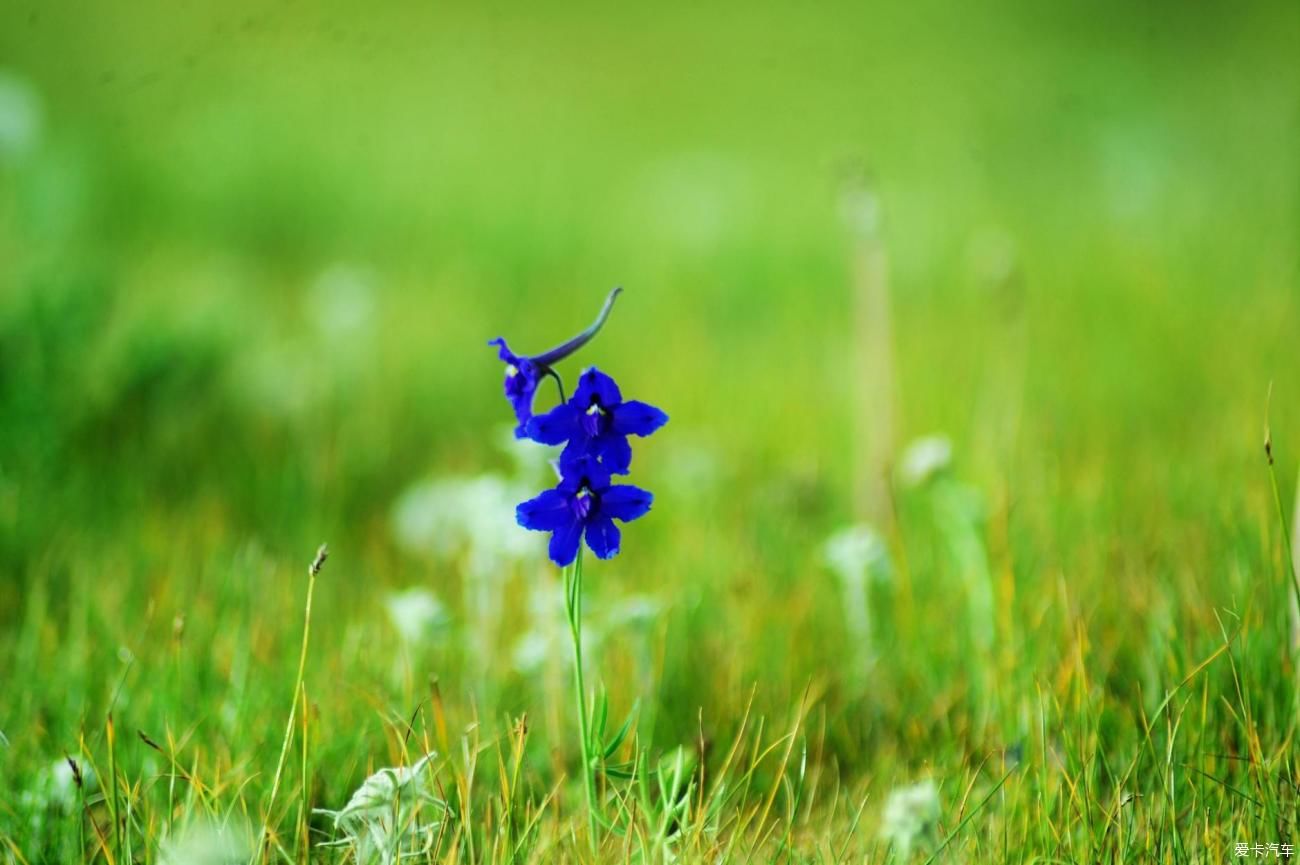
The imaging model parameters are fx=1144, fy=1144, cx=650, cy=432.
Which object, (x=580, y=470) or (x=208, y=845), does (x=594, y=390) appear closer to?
(x=580, y=470)

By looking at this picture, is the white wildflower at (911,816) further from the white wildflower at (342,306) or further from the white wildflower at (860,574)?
the white wildflower at (342,306)

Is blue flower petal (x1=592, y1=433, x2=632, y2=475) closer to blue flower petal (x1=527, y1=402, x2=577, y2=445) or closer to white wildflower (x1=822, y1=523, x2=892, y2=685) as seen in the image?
blue flower petal (x1=527, y1=402, x2=577, y2=445)

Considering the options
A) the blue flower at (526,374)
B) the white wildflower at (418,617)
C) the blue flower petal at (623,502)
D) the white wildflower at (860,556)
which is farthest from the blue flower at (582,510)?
the white wildflower at (860,556)

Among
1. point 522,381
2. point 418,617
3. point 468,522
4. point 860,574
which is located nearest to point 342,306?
point 468,522

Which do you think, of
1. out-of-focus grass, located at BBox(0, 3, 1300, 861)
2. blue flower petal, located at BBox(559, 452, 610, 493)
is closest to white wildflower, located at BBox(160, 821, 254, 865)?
out-of-focus grass, located at BBox(0, 3, 1300, 861)

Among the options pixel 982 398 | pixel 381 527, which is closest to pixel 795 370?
pixel 982 398

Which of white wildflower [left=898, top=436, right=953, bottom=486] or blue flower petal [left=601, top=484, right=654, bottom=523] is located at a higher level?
blue flower petal [left=601, top=484, right=654, bottom=523]
